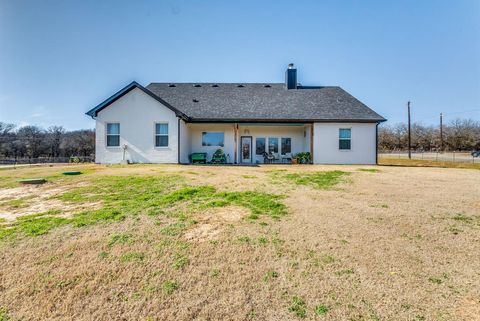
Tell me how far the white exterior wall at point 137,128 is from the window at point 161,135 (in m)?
0.22

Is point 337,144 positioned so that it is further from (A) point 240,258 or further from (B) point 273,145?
(A) point 240,258

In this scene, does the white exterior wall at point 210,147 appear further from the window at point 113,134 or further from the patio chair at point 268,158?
the window at point 113,134

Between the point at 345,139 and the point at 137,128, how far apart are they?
1345 cm

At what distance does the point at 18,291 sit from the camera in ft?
11.2

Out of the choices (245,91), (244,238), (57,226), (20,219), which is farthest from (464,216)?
(245,91)

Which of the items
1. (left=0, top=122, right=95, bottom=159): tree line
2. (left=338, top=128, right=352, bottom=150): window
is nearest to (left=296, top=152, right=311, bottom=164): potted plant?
(left=338, top=128, right=352, bottom=150): window

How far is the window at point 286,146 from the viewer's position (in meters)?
18.8

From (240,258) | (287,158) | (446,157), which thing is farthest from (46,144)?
(446,157)

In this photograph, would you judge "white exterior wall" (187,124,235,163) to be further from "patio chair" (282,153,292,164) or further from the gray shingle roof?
"patio chair" (282,153,292,164)

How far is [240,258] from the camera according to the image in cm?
396

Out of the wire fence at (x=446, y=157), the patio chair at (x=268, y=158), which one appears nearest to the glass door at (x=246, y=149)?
the patio chair at (x=268, y=158)

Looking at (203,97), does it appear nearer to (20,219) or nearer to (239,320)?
(20,219)

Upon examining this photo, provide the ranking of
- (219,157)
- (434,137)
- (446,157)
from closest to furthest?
(219,157) < (446,157) < (434,137)

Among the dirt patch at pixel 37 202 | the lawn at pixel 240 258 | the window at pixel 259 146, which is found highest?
the window at pixel 259 146
